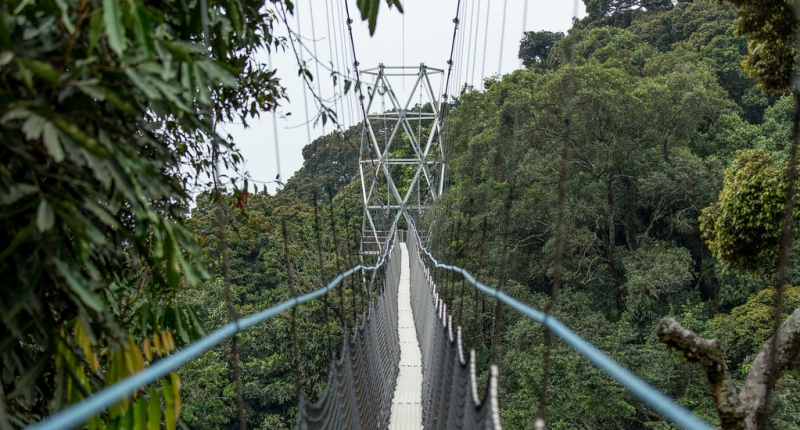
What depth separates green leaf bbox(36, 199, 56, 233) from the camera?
70 cm

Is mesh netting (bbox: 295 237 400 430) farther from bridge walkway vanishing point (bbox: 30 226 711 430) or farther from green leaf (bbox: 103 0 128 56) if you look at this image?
green leaf (bbox: 103 0 128 56)

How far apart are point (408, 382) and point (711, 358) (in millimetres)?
1868

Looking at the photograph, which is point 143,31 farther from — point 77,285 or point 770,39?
point 770,39

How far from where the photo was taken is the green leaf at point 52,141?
0.67m

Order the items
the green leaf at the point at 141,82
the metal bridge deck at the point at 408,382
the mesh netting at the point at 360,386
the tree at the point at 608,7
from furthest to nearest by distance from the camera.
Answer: the tree at the point at 608,7, the metal bridge deck at the point at 408,382, the mesh netting at the point at 360,386, the green leaf at the point at 141,82

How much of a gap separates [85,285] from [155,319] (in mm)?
502

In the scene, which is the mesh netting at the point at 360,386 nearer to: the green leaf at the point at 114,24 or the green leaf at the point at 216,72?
the green leaf at the point at 216,72

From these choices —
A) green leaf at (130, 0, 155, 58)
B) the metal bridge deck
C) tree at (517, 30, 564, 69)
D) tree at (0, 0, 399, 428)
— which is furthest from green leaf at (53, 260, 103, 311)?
tree at (517, 30, 564, 69)

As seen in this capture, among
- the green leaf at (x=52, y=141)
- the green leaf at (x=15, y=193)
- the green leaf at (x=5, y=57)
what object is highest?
the green leaf at (x=5, y=57)

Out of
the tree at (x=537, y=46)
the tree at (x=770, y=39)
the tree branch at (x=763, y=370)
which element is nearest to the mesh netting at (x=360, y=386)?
the tree branch at (x=763, y=370)

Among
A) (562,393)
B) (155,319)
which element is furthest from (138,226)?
(562,393)

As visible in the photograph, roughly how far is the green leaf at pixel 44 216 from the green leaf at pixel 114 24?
0.58 ft

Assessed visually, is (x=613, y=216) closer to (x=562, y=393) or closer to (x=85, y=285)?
(x=562, y=393)

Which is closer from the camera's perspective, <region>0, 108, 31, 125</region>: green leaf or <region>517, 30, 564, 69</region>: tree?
<region>0, 108, 31, 125</region>: green leaf
